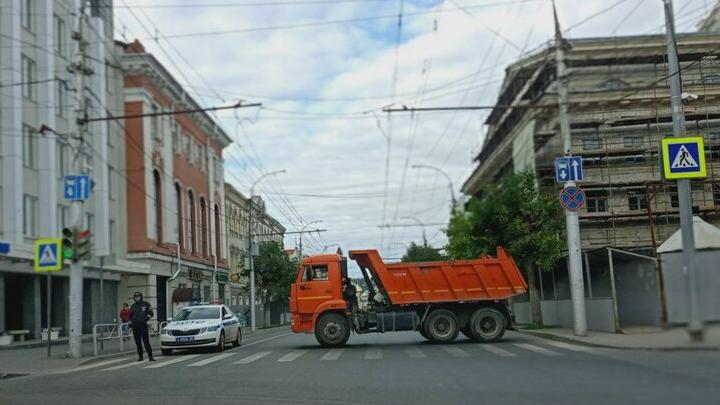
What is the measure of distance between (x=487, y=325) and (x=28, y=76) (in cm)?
2344

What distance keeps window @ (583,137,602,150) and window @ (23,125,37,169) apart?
90.5 ft

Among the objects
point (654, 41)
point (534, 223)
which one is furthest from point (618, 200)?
point (654, 41)

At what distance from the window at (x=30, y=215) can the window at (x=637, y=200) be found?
24.4m

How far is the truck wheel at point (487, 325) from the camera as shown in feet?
68.5

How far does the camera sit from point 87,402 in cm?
1057

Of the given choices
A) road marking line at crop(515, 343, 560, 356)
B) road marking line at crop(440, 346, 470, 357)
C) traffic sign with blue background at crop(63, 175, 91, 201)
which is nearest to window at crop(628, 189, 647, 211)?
road marking line at crop(515, 343, 560, 356)

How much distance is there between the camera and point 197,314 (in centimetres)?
2305

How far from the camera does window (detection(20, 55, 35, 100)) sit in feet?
102

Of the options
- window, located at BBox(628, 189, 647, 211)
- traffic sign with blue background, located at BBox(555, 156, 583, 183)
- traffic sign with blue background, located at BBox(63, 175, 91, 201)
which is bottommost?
window, located at BBox(628, 189, 647, 211)

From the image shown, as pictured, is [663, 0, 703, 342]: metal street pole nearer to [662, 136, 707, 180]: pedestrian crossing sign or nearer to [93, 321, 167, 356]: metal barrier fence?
[662, 136, 707, 180]: pedestrian crossing sign

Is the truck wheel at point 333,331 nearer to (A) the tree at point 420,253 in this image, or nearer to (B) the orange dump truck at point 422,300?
(B) the orange dump truck at point 422,300

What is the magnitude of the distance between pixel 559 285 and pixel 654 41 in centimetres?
2167

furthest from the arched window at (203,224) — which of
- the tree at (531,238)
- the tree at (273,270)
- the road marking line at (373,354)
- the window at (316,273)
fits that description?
the road marking line at (373,354)

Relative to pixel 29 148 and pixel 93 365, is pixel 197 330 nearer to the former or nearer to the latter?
pixel 93 365
